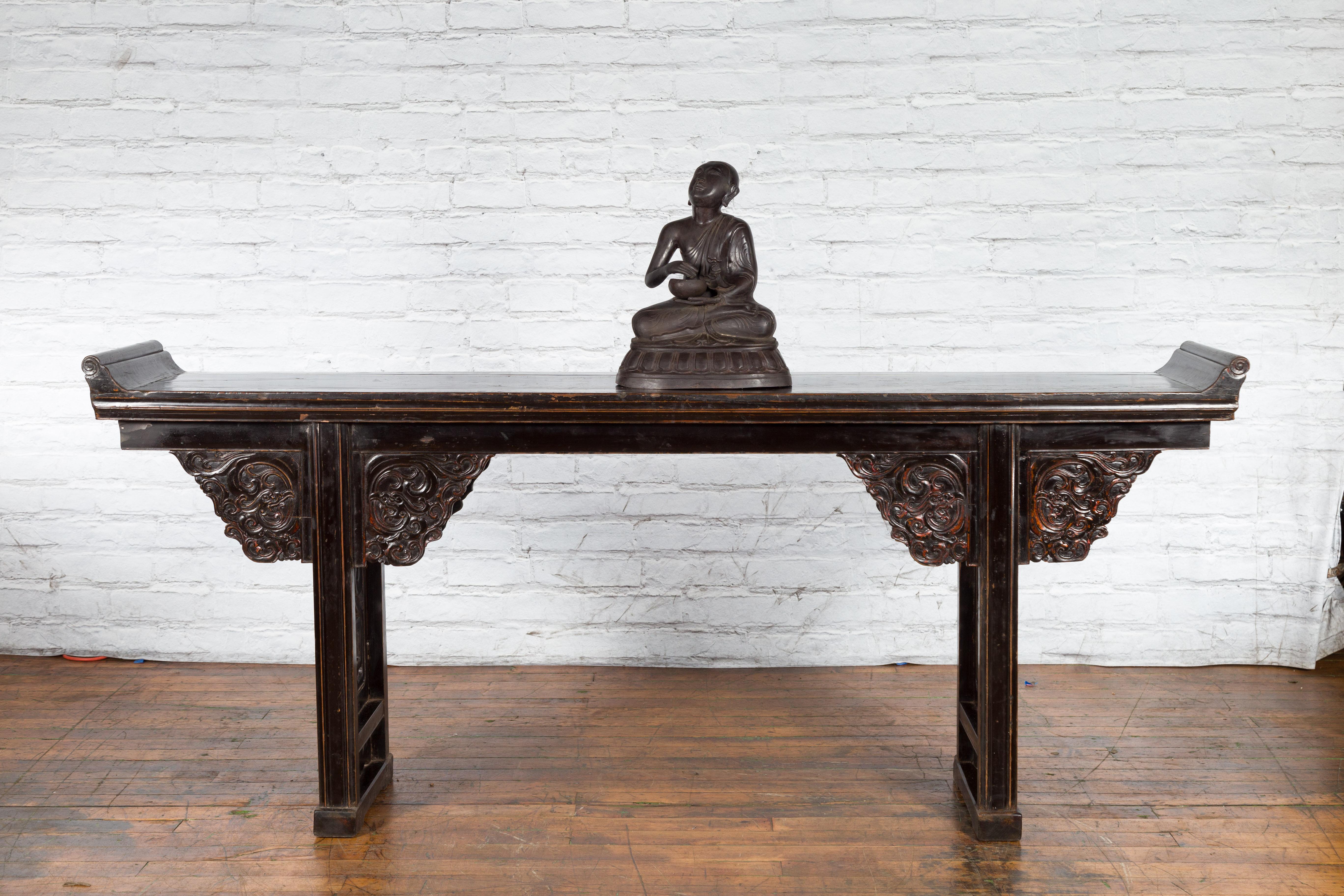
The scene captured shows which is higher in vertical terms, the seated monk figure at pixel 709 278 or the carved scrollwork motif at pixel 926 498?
the seated monk figure at pixel 709 278

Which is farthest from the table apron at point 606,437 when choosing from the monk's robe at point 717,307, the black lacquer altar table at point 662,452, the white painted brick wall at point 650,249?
the white painted brick wall at point 650,249

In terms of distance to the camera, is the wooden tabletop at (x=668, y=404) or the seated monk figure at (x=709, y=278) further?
the seated monk figure at (x=709, y=278)

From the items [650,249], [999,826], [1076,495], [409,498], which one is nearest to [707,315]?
[409,498]

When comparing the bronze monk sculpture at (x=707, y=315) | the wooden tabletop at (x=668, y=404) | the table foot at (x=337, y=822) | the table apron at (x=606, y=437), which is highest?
the bronze monk sculpture at (x=707, y=315)

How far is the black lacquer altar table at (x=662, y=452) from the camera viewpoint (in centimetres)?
244

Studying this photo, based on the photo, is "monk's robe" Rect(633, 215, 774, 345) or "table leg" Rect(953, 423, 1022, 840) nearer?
"table leg" Rect(953, 423, 1022, 840)

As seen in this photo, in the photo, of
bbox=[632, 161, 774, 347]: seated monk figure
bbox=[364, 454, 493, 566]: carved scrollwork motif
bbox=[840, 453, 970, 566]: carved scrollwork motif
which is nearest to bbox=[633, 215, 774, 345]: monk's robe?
bbox=[632, 161, 774, 347]: seated monk figure

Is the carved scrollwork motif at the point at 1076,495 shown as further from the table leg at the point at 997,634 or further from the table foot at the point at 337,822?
the table foot at the point at 337,822

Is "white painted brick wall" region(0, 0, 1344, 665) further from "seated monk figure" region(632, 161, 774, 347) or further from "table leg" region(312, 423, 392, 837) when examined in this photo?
"table leg" region(312, 423, 392, 837)

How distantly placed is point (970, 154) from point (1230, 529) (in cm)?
147

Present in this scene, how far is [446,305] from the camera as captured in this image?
3723 mm

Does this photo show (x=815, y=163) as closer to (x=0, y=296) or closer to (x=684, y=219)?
(x=684, y=219)

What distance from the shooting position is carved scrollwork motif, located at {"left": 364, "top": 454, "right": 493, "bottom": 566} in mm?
2520

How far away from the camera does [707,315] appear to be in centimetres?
267
